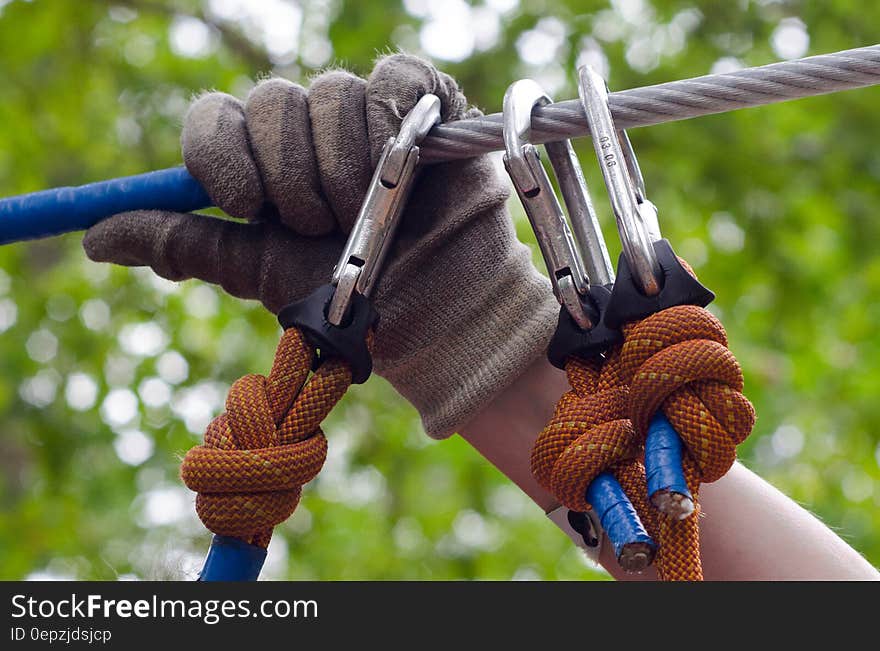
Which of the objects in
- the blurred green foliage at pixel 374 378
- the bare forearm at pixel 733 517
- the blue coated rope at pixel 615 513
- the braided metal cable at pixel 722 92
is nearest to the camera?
the blue coated rope at pixel 615 513

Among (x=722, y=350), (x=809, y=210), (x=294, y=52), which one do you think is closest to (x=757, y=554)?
(x=722, y=350)

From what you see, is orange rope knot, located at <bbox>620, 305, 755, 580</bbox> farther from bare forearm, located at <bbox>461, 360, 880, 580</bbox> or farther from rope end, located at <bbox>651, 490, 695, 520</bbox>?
bare forearm, located at <bbox>461, 360, 880, 580</bbox>

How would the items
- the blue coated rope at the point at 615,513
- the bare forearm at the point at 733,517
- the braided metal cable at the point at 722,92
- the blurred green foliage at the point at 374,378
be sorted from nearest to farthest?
the blue coated rope at the point at 615,513, the braided metal cable at the point at 722,92, the bare forearm at the point at 733,517, the blurred green foliage at the point at 374,378

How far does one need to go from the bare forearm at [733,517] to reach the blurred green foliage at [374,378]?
1.83m

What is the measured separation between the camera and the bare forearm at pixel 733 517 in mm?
851

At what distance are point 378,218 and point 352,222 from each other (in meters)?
0.10

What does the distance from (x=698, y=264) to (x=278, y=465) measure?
96.4 inches

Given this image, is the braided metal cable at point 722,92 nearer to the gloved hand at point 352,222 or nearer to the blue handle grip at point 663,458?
the gloved hand at point 352,222

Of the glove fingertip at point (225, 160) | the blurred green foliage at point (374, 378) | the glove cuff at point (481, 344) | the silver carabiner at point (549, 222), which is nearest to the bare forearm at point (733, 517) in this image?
the glove cuff at point (481, 344)

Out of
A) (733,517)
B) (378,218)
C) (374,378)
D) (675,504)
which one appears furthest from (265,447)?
(374,378)

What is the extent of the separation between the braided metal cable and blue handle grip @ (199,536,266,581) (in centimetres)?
39

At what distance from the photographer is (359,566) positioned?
3279mm

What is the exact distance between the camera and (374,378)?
3104 mm
